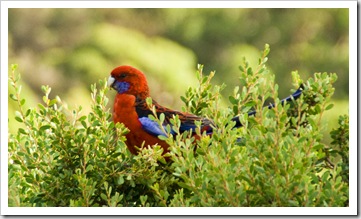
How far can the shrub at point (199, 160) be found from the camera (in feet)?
6.07

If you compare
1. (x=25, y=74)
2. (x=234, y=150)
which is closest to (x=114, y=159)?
(x=234, y=150)

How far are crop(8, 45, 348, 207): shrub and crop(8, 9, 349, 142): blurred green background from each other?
332 centimetres

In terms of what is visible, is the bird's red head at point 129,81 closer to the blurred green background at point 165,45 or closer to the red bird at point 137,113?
the red bird at point 137,113

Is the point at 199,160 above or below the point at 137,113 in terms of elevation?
below

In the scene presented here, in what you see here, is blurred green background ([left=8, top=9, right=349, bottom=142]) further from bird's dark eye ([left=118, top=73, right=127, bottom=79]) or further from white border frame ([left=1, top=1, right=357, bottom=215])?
white border frame ([left=1, top=1, right=357, bottom=215])

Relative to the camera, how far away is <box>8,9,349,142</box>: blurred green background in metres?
5.84

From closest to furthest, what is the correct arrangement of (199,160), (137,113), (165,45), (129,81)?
(199,160), (137,113), (129,81), (165,45)

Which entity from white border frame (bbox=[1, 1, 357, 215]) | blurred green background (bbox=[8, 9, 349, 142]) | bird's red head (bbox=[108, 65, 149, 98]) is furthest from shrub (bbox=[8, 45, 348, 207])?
blurred green background (bbox=[8, 9, 349, 142])

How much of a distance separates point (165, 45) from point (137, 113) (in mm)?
3990

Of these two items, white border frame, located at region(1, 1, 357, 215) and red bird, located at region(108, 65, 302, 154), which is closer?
white border frame, located at region(1, 1, 357, 215)

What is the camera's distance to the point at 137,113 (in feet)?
8.27

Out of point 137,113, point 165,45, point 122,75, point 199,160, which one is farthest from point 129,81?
point 165,45

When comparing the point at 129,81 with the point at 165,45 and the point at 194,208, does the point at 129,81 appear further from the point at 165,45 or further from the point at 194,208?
the point at 165,45

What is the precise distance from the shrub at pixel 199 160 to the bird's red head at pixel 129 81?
351mm
